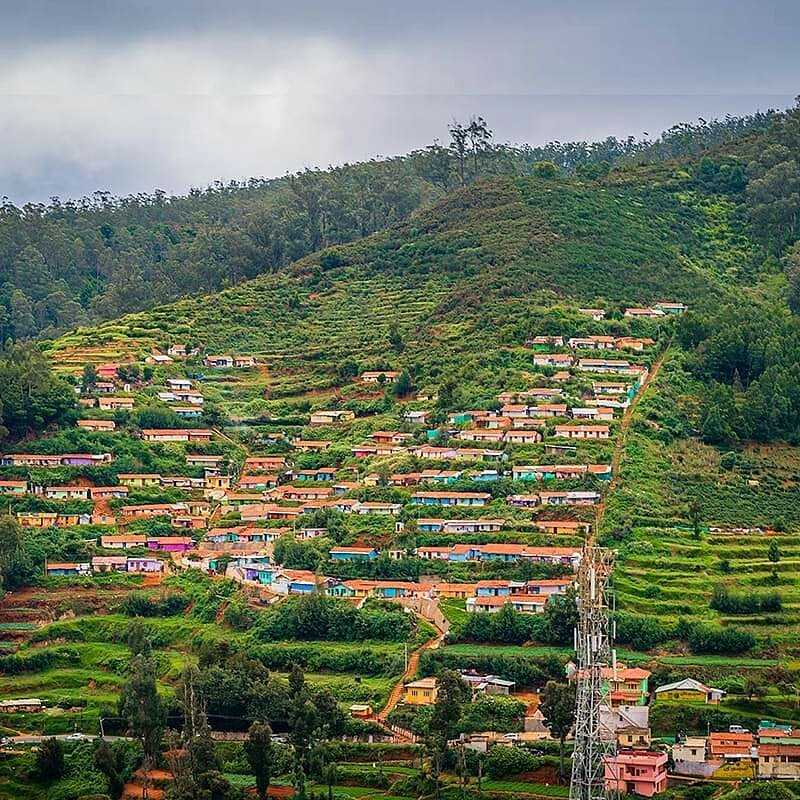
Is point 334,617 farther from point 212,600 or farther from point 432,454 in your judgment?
point 432,454

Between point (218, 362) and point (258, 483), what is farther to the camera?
point (218, 362)

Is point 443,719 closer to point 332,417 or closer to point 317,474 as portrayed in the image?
point 317,474

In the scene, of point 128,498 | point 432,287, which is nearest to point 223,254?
point 432,287

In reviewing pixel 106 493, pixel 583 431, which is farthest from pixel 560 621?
pixel 106 493

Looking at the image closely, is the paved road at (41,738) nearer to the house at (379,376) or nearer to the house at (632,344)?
the house at (379,376)

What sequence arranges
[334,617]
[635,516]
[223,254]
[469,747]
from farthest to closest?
[223,254], [635,516], [334,617], [469,747]
